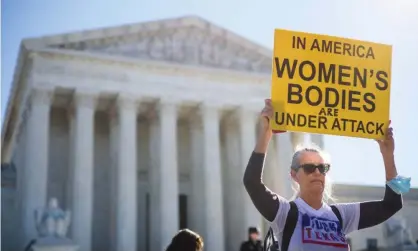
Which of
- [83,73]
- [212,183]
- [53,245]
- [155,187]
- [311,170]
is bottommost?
[53,245]

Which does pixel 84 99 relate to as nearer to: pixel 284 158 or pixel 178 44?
pixel 178 44

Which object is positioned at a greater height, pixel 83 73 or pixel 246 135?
pixel 83 73

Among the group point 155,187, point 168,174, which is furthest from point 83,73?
point 155,187

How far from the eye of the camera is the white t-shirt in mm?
4261

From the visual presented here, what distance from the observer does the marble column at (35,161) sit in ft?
108

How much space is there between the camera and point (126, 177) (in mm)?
35719

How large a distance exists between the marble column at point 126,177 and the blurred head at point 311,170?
3092 cm

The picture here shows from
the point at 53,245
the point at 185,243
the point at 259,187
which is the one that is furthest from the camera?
the point at 53,245

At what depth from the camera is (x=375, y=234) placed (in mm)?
39188

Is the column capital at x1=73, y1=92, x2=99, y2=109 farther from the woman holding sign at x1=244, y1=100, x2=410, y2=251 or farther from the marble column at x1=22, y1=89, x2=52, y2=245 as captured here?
the woman holding sign at x1=244, y1=100, x2=410, y2=251

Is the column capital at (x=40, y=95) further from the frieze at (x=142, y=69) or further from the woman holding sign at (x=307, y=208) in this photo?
the woman holding sign at (x=307, y=208)

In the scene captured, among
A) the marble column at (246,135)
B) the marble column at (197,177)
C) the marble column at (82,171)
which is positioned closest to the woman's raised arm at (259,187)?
the marble column at (82,171)

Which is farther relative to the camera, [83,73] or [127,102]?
[127,102]

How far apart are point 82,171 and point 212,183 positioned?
23.5 feet
